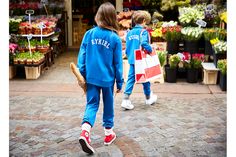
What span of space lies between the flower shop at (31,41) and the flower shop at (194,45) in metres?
1.96

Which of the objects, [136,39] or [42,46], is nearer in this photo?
[136,39]

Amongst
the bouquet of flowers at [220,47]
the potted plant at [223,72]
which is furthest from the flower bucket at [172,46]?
the potted plant at [223,72]

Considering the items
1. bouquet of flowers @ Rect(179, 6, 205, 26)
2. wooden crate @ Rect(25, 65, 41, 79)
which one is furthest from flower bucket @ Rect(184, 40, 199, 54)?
wooden crate @ Rect(25, 65, 41, 79)

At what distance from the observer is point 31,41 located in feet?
32.4

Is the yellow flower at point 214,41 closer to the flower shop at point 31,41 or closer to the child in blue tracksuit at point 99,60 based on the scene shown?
the flower shop at point 31,41

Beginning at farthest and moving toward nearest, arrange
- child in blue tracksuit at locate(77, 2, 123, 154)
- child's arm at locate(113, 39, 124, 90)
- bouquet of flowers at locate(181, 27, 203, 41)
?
1. bouquet of flowers at locate(181, 27, 203, 41)
2. child's arm at locate(113, 39, 124, 90)
3. child in blue tracksuit at locate(77, 2, 123, 154)

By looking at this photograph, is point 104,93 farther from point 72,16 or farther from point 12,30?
point 72,16

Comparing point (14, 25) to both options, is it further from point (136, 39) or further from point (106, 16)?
point (106, 16)

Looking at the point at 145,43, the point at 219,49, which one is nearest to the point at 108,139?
the point at 145,43

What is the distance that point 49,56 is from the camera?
10422mm

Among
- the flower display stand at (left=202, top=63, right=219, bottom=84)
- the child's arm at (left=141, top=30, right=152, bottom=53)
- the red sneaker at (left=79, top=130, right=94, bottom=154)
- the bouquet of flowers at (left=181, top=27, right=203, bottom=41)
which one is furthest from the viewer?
the bouquet of flowers at (left=181, top=27, right=203, bottom=41)

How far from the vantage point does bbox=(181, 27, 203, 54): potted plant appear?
894 cm

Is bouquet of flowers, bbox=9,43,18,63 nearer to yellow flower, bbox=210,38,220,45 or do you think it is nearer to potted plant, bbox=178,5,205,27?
potted plant, bbox=178,5,205,27

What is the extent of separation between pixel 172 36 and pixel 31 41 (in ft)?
11.3
